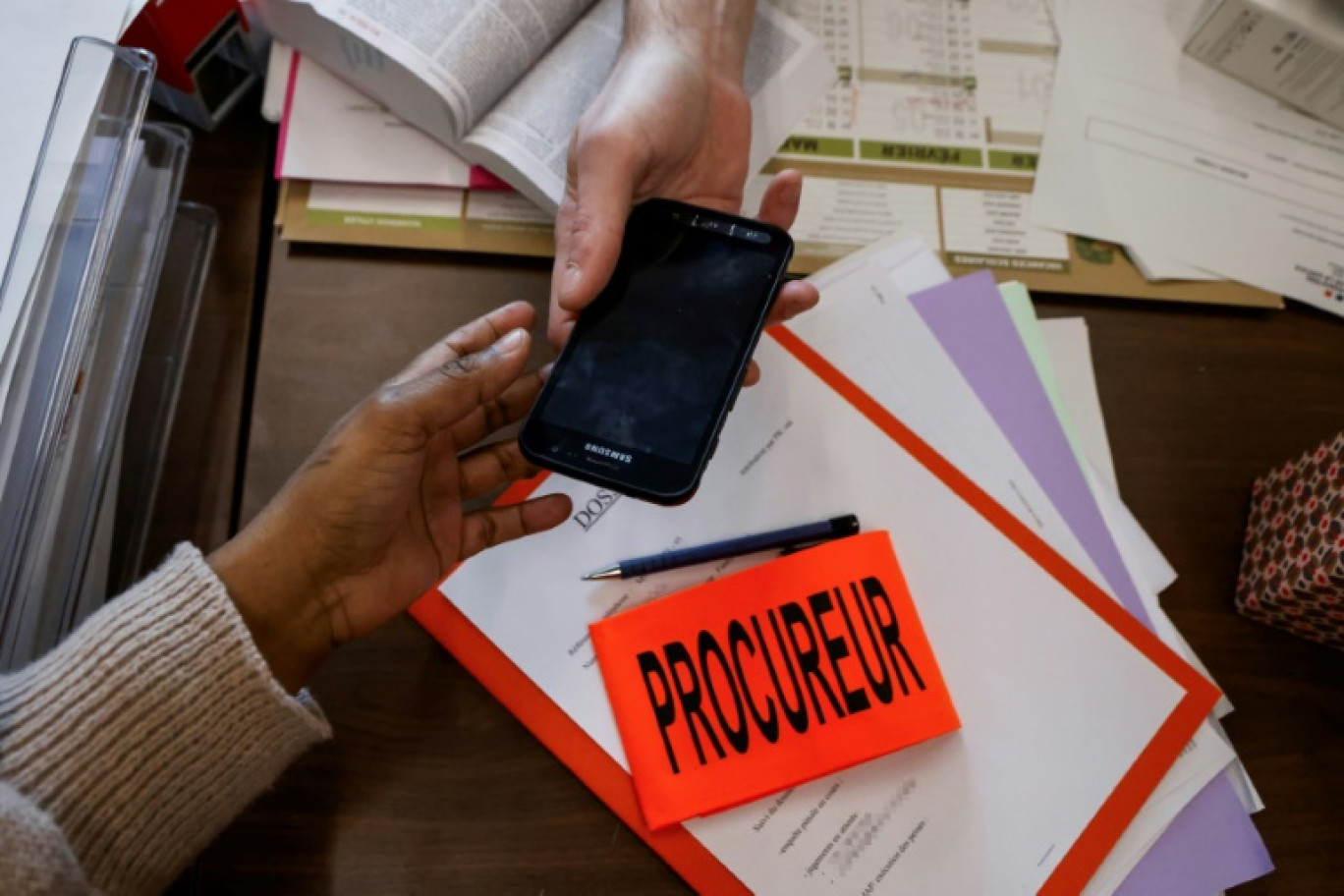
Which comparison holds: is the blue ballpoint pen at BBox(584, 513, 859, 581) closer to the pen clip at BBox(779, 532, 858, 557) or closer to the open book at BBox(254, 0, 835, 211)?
the pen clip at BBox(779, 532, 858, 557)

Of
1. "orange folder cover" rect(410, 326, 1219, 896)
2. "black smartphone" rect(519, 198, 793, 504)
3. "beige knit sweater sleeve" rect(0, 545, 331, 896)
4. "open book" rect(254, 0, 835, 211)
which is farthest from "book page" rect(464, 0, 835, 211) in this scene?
A: "beige knit sweater sleeve" rect(0, 545, 331, 896)

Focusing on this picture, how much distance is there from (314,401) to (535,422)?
192 millimetres

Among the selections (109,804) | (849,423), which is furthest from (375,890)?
(849,423)

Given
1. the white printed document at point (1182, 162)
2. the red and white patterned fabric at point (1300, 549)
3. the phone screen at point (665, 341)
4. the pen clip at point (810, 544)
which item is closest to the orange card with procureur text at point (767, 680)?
the pen clip at point (810, 544)

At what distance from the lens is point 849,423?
69 cm

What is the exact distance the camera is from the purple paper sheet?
0.62 meters

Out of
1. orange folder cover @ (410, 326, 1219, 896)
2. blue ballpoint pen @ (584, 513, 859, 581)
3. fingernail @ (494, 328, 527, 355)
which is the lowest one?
orange folder cover @ (410, 326, 1219, 896)

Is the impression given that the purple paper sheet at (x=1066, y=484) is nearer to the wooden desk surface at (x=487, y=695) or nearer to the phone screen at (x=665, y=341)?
the wooden desk surface at (x=487, y=695)

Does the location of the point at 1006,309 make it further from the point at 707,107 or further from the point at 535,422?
the point at 535,422

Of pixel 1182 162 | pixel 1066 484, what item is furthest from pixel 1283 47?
pixel 1066 484

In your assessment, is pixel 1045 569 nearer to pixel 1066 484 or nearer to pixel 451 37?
pixel 1066 484

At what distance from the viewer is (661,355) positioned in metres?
0.61

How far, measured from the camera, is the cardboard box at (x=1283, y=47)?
761 millimetres

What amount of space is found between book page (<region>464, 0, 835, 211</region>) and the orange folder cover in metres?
0.23
